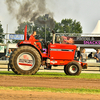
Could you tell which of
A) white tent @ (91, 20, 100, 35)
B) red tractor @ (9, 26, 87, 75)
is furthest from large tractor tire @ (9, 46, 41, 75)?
white tent @ (91, 20, 100, 35)

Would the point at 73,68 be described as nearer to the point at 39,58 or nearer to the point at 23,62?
the point at 39,58

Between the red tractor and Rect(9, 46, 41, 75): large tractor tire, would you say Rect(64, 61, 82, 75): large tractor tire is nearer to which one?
the red tractor

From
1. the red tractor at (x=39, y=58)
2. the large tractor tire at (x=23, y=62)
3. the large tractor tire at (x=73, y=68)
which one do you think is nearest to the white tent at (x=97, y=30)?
the red tractor at (x=39, y=58)

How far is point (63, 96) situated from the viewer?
5.31m

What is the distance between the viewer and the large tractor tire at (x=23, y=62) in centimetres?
1066

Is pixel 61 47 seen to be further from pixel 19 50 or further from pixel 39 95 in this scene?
pixel 39 95

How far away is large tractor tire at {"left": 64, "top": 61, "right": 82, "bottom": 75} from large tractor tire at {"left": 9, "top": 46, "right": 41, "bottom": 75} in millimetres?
1334

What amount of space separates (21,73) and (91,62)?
829 cm

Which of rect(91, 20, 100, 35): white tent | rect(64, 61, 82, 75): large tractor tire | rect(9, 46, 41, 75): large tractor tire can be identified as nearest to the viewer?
rect(9, 46, 41, 75): large tractor tire

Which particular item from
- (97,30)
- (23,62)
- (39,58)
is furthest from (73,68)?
(97,30)

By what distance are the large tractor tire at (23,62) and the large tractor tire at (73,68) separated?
52.5 inches

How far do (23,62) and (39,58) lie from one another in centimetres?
72

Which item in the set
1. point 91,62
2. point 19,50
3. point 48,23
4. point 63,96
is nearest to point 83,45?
point 91,62

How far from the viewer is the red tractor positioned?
10680mm
